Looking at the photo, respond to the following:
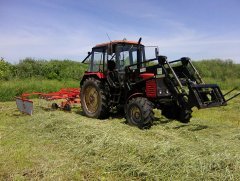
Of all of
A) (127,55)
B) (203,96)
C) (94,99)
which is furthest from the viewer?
(94,99)

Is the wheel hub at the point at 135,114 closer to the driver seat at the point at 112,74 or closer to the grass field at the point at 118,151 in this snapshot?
the grass field at the point at 118,151

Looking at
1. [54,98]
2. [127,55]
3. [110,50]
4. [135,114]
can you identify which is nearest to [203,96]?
[135,114]

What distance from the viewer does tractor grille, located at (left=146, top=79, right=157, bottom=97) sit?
793 cm

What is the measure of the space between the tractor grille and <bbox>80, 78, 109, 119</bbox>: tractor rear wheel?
1.67 meters

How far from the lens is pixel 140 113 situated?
782cm

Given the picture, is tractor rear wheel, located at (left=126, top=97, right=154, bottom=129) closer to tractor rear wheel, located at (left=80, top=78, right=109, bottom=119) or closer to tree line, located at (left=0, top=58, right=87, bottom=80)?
tractor rear wheel, located at (left=80, top=78, right=109, bottom=119)

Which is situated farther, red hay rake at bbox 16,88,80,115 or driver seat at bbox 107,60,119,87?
red hay rake at bbox 16,88,80,115

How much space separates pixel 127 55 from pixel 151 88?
1718mm

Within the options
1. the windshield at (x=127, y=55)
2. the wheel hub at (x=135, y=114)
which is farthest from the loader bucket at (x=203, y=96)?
the windshield at (x=127, y=55)

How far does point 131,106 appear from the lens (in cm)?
812

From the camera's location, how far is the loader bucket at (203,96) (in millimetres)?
7137

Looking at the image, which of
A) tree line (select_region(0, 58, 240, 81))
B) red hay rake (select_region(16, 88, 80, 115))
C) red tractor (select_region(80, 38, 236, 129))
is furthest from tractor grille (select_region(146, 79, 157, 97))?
tree line (select_region(0, 58, 240, 81))

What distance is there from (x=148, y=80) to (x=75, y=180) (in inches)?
158

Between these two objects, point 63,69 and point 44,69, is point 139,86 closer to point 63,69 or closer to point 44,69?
point 44,69
